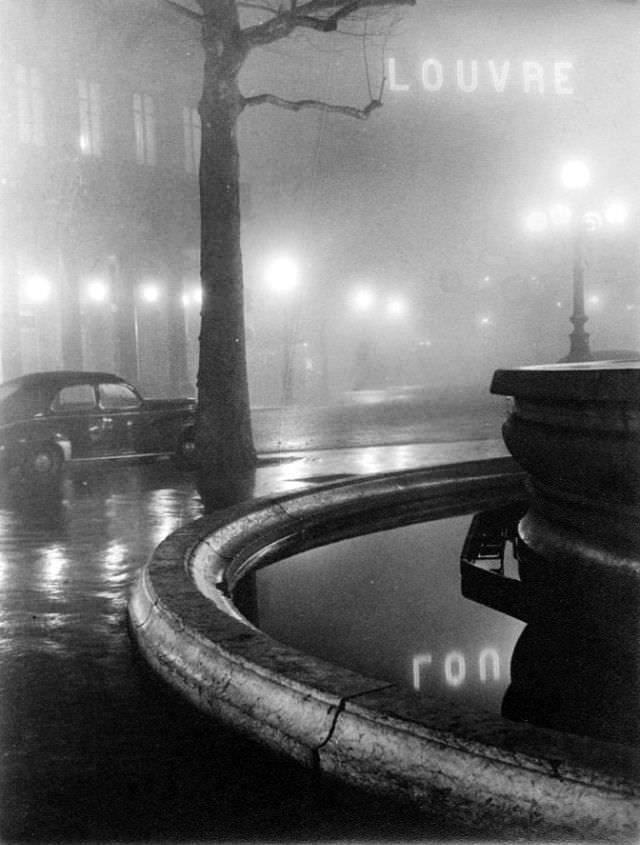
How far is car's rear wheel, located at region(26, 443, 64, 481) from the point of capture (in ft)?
41.9

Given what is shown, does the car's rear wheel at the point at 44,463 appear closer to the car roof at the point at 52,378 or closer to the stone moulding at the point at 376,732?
the car roof at the point at 52,378

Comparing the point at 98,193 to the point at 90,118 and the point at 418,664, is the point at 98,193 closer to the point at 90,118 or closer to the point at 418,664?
the point at 90,118

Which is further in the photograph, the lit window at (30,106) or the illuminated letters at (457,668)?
the lit window at (30,106)

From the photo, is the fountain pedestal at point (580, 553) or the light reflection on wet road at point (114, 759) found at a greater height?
the fountain pedestal at point (580, 553)

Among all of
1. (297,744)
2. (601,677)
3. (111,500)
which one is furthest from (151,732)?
(111,500)

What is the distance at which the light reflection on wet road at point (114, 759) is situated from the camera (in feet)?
9.23

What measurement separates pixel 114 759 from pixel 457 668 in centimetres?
156

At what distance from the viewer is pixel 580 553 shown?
4820mm

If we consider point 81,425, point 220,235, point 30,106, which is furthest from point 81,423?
point 30,106

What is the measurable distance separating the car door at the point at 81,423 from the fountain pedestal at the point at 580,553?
9188mm

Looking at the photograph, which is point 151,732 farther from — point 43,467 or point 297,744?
point 43,467

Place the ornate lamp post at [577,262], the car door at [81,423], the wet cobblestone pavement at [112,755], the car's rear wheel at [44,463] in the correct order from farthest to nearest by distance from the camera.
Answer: the ornate lamp post at [577,262] → the car door at [81,423] → the car's rear wheel at [44,463] → the wet cobblestone pavement at [112,755]

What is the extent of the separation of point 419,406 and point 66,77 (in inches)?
587

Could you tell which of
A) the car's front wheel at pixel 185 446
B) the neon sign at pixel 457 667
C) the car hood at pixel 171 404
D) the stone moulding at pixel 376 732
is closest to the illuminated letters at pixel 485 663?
the neon sign at pixel 457 667
